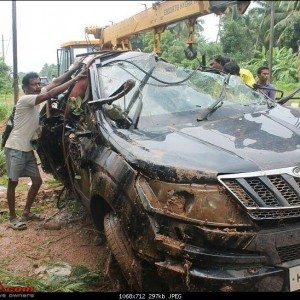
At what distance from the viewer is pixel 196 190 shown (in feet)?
7.24

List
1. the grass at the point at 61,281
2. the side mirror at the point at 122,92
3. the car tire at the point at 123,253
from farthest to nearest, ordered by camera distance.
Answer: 1. the grass at the point at 61,281
2. the side mirror at the point at 122,92
3. the car tire at the point at 123,253

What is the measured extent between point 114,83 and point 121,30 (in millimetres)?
1718

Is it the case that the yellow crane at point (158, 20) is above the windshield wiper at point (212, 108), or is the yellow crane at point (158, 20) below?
above

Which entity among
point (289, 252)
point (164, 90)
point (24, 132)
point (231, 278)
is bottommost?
point (231, 278)

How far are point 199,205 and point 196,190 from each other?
0.08 meters

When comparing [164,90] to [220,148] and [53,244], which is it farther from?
[53,244]

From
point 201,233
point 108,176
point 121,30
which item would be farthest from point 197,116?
point 121,30

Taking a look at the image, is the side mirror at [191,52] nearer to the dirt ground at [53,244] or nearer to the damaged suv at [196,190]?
the damaged suv at [196,190]

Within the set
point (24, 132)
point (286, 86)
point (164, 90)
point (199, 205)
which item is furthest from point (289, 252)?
point (286, 86)

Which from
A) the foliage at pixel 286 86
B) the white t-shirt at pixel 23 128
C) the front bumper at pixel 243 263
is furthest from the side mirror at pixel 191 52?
the foliage at pixel 286 86

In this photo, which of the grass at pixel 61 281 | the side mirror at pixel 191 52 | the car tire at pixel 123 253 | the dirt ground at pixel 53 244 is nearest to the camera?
the car tire at pixel 123 253

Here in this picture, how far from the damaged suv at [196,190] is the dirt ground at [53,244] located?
23.9 inches

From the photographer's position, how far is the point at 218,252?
2.16 meters

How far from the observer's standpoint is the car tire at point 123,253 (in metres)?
2.51
